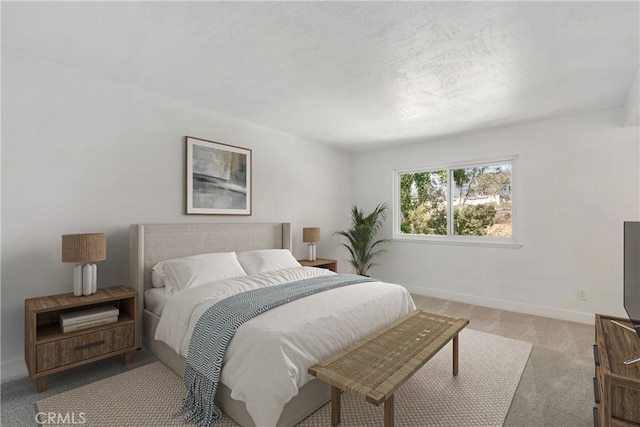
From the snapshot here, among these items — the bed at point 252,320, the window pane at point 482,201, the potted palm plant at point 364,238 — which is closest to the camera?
the bed at point 252,320

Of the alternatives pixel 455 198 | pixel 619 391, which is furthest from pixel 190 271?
pixel 455 198

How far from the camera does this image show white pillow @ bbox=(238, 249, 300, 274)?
11.3 ft

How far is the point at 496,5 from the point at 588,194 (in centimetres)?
294

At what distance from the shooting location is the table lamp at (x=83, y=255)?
235 centimetres

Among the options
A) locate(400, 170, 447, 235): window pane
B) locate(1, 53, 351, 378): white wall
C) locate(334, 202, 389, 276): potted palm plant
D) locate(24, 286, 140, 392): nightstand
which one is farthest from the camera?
locate(334, 202, 389, 276): potted palm plant

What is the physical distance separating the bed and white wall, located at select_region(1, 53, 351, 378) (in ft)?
0.67

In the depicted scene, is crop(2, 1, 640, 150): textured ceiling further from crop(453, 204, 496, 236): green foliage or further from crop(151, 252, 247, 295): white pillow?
crop(151, 252, 247, 295): white pillow

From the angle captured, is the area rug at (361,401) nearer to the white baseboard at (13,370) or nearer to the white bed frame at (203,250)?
the white bed frame at (203,250)

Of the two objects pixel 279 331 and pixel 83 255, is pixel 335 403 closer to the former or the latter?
pixel 279 331

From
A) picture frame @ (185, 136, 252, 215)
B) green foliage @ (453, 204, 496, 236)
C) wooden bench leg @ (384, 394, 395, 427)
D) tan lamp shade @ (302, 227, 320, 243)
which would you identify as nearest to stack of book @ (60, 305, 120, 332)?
picture frame @ (185, 136, 252, 215)

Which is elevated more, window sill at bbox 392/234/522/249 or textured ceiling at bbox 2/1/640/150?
textured ceiling at bbox 2/1/640/150

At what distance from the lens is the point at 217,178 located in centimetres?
365

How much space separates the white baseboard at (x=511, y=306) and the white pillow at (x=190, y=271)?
10.1ft

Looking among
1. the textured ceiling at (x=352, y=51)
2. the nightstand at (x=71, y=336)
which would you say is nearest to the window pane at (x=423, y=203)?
the textured ceiling at (x=352, y=51)
